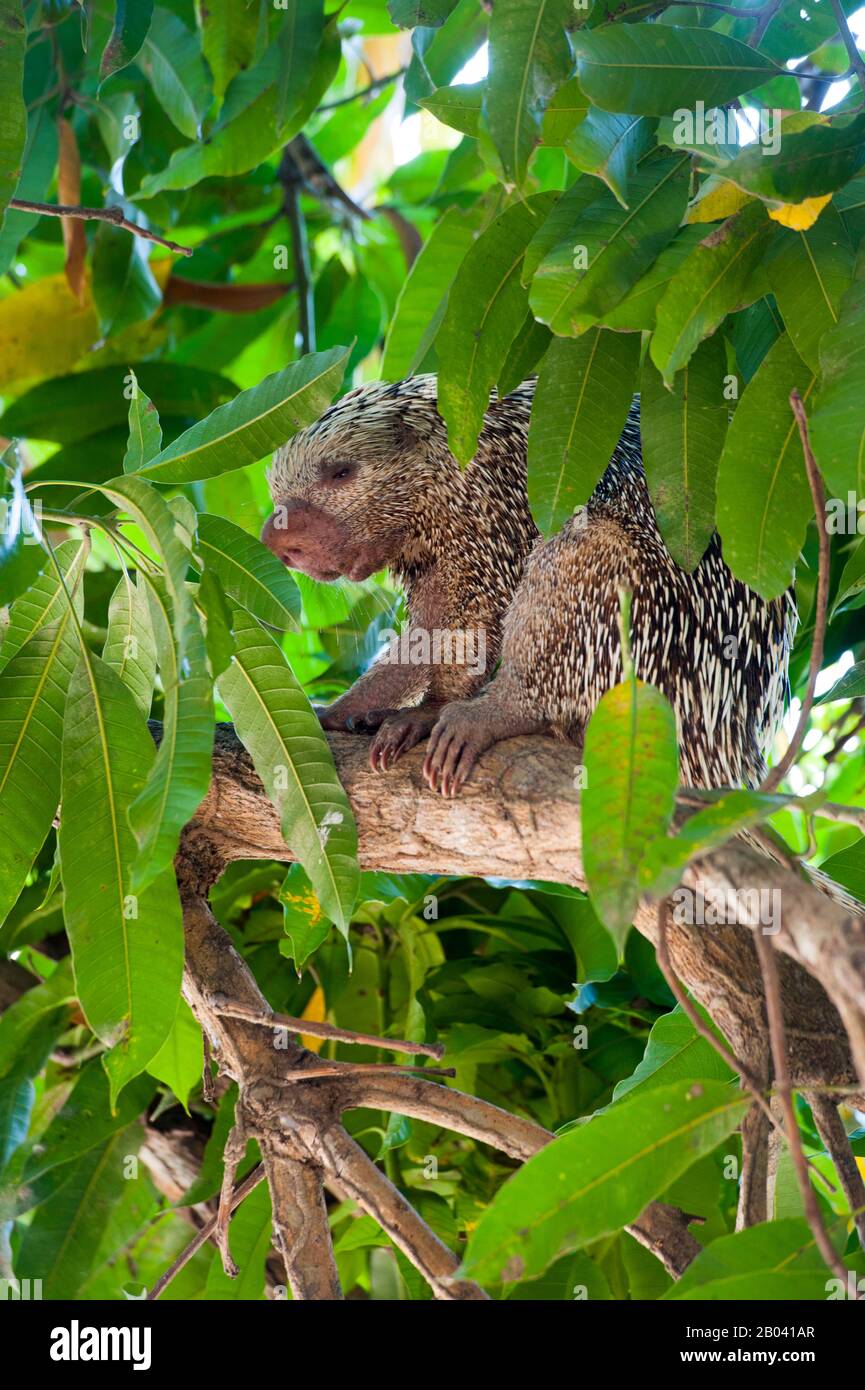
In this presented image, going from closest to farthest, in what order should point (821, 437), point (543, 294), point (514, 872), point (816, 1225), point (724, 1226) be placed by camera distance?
point (816, 1225) → point (821, 437) → point (543, 294) → point (514, 872) → point (724, 1226)

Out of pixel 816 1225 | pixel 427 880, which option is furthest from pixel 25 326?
pixel 816 1225

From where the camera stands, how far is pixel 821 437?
3.20 feet

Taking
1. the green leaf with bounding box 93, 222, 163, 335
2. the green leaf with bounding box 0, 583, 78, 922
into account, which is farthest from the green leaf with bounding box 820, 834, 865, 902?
the green leaf with bounding box 93, 222, 163, 335

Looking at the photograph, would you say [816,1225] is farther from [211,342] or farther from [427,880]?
[211,342]

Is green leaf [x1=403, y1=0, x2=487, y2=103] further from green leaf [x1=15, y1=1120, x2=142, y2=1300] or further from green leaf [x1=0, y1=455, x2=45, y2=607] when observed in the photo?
green leaf [x1=15, y1=1120, x2=142, y2=1300]

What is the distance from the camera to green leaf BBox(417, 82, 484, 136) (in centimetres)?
122

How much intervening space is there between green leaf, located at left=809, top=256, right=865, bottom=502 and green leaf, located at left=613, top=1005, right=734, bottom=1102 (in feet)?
1.91

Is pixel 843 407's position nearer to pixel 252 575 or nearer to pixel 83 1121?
pixel 252 575

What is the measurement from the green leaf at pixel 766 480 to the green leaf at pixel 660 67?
23 centimetres

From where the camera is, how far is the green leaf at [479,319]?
130cm

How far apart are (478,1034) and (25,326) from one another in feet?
5.12

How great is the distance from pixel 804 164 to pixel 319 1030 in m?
0.84

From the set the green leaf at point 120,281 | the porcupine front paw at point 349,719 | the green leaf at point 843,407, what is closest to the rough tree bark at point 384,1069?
the porcupine front paw at point 349,719

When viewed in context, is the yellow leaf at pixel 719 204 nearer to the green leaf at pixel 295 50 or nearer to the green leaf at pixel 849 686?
the green leaf at pixel 849 686
